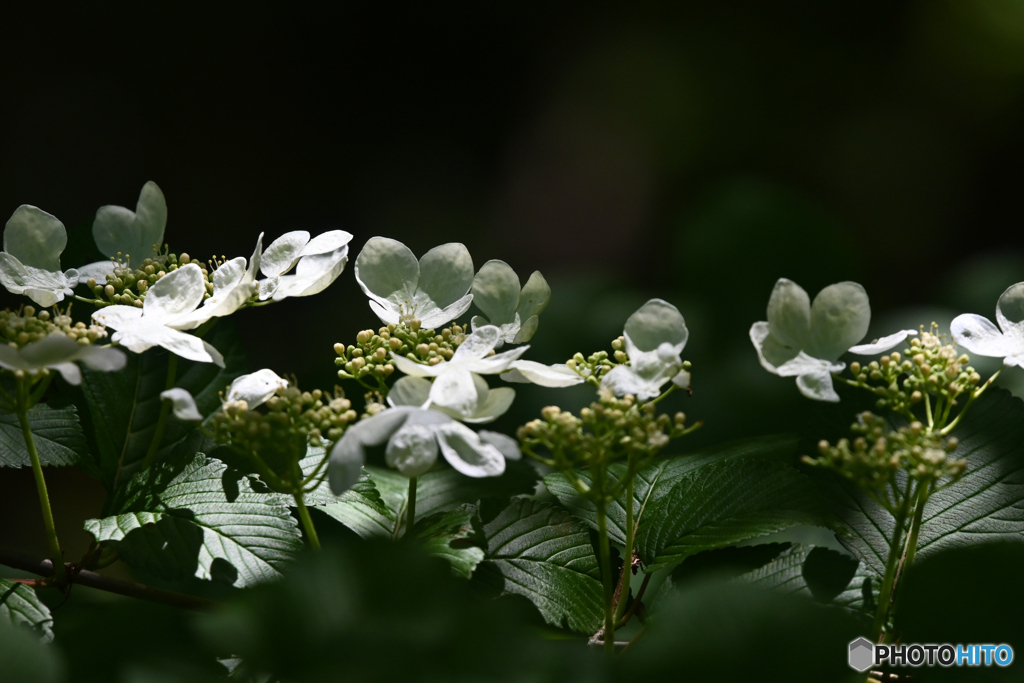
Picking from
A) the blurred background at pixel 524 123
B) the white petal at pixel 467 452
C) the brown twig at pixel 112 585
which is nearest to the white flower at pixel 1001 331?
the white petal at pixel 467 452

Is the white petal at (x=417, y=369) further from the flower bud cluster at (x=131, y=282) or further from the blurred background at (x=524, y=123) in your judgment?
the blurred background at (x=524, y=123)

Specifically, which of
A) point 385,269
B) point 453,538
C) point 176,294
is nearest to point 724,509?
point 453,538

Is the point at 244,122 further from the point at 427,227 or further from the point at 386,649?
the point at 386,649

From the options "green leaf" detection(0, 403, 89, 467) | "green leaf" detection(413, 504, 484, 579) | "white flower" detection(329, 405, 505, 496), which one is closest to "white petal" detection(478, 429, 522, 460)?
"white flower" detection(329, 405, 505, 496)

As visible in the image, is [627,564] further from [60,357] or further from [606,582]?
[60,357]

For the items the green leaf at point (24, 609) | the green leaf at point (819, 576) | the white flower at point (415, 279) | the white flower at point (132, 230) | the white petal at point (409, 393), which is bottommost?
the green leaf at point (819, 576)

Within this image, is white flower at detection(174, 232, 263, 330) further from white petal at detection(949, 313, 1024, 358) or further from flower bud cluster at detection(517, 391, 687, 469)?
white petal at detection(949, 313, 1024, 358)

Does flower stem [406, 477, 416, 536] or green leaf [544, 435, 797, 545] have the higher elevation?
flower stem [406, 477, 416, 536]
